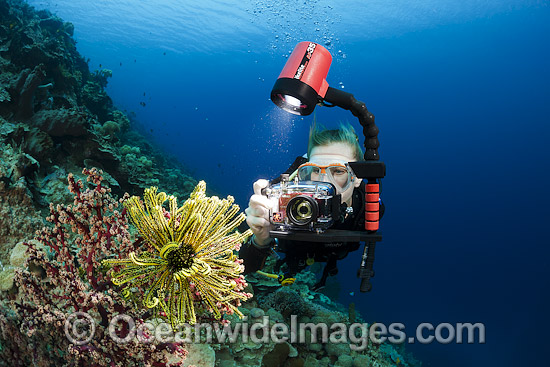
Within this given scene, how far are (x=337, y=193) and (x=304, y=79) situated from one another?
4.82ft

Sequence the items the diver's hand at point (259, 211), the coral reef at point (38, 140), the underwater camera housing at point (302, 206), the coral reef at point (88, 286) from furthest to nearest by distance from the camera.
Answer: the coral reef at point (38, 140) < the diver's hand at point (259, 211) < the underwater camera housing at point (302, 206) < the coral reef at point (88, 286)

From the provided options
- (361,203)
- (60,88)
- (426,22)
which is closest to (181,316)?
(361,203)

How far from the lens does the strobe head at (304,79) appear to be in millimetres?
2066

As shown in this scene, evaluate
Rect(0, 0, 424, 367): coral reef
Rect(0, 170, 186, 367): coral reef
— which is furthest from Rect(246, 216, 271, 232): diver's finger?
Rect(0, 170, 186, 367): coral reef

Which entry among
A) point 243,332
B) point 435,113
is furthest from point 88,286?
point 435,113

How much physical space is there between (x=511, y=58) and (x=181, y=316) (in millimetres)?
51738

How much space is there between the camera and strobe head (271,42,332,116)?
207 centimetres

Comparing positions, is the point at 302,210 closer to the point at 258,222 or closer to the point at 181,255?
the point at 258,222

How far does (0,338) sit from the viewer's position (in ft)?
7.70

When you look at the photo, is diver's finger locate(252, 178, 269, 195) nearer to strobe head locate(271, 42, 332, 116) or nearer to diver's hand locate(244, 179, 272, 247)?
diver's hand locate(244, 179, 272, 247)

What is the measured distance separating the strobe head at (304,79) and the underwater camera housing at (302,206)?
654 millimetres

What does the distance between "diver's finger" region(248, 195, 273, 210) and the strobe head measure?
2.56 feet

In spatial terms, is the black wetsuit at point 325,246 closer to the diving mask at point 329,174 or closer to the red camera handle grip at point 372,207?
the diving mask at point 329,174

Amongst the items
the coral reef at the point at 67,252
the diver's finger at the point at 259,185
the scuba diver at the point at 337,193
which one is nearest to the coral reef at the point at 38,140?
the coral reef at the point at 67,252
